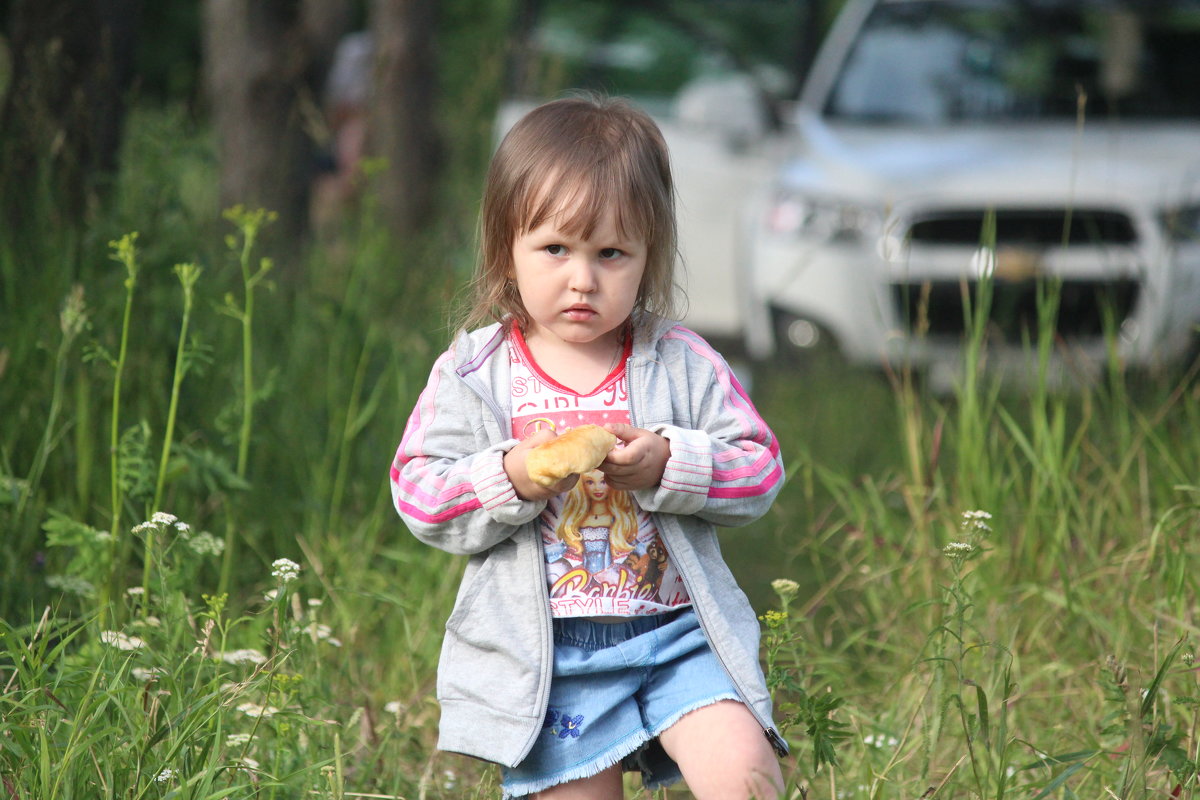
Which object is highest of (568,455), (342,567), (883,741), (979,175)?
(979,175)

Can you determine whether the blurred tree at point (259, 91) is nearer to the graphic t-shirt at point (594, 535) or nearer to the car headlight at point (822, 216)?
the car headlight at point (822, 216)

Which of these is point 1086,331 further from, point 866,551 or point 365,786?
point 365,786

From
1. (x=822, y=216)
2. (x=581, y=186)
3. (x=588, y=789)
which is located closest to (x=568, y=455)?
(x=581, y=186)

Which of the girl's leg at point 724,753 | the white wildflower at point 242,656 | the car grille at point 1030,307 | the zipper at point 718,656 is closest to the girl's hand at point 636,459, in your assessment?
the zipper at point 718,656

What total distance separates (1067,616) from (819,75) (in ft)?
13.4

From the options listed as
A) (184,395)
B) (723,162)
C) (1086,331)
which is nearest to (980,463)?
(184,395)

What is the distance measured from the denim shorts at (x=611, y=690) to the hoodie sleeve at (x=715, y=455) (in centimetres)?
20

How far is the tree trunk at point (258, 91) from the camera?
5527mm

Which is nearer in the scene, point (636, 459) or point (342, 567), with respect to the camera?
point (636, 459)

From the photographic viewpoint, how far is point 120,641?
2271 millimetres

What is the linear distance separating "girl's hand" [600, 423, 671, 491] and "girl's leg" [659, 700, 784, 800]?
350 mm

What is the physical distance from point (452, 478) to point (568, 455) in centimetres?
25

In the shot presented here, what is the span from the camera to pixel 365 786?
248cm

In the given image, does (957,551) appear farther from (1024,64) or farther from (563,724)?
(1024,64)
